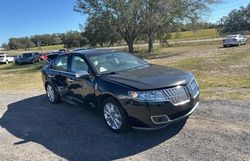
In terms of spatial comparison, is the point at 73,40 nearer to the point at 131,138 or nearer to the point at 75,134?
the point at 75,134

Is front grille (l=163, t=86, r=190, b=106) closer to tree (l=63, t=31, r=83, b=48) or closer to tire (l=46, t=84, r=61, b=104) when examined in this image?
tire (l=46, t=84, r=61, b=104)

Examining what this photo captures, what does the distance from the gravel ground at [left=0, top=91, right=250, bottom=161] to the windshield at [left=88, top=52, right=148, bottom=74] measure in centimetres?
118

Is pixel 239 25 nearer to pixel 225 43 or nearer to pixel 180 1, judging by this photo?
pixel 225 43

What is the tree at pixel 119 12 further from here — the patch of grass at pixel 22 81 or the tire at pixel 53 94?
the tire at pixel 53 94

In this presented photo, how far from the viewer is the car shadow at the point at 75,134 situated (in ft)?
15.4

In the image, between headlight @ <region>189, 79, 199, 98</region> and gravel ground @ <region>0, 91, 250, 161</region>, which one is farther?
headlight @ <region>189, 79, 199, 98</region>

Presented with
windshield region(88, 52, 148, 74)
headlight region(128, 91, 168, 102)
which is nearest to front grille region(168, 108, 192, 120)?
headlight region(128, 91, 168, 102)

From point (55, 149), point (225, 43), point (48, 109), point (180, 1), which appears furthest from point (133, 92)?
point (225, 43)

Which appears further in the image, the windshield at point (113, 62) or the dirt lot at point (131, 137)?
the windshield at point (113, 62)

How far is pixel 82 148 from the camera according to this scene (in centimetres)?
488

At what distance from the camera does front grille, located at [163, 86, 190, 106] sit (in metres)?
4.66

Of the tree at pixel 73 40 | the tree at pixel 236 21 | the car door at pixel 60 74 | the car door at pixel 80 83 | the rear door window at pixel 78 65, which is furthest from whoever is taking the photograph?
the tree at pixel 236 21

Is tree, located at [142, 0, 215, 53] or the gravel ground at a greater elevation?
tree, located at [142, 0, 215, 53]

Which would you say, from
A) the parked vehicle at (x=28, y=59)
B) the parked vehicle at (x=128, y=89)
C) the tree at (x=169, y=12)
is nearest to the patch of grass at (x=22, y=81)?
the parked vehicle at (x=128, y=89)
